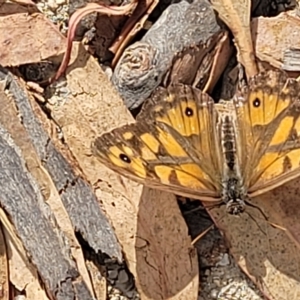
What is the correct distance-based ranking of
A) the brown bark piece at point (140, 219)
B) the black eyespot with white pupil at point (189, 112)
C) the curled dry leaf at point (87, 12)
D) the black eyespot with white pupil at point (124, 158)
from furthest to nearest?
1. the curled dry leaf at point (87, 12)
2. the brown bark piece at point (140, 219)
3. the black eyespot with white pupil at point (189, 112)
4. the black eyespot with white pupil at point (124, 158)

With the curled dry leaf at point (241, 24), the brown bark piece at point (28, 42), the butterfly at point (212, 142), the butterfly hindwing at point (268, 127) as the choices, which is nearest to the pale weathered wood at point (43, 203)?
the brown bark piece at point (28, 42)

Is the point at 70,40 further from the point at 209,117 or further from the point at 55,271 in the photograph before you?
the point at 55,271

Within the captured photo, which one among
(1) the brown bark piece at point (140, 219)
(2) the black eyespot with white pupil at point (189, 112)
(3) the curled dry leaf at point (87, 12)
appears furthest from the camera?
(3) the curled dry leaf at point (87, 12)

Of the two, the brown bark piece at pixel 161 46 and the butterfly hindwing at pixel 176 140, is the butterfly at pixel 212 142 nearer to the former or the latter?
the butterfly hindwing at pixel 176 140

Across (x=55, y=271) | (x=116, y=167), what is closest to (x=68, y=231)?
(x=55, y=271)

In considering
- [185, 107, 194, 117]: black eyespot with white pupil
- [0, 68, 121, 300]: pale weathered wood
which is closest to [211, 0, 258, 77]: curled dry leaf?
[185, 107, 194, 117]: black eyespot with white pupil

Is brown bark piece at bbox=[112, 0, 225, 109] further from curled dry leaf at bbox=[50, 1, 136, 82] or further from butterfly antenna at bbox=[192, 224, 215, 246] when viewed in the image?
butterfly antenna at bbox=[192, 224, 215, 246]
